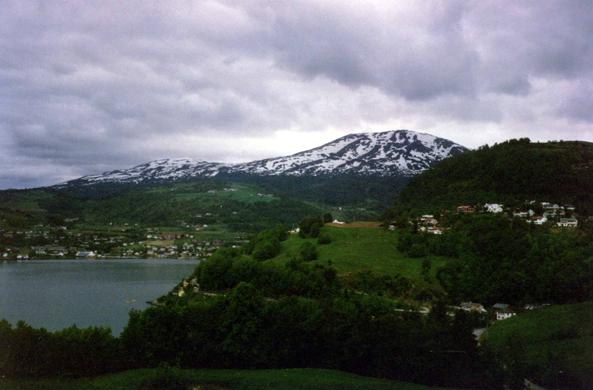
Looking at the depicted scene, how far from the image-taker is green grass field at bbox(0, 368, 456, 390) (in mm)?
12430

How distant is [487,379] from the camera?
1335 centimetres

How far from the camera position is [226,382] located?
13.0 metres

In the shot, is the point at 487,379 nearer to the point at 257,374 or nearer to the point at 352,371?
the point at 352,371

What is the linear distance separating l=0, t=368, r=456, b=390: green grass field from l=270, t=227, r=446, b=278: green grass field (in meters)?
20.2

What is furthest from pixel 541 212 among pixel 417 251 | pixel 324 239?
pixel 324 239

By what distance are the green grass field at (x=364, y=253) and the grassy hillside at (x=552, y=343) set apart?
34.7 feet

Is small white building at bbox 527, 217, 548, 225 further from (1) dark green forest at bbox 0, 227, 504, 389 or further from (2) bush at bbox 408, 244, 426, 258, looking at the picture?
(1) dark green forest at bbox 0, 227, 504, 389

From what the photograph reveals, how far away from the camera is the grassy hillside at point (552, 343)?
488 inches

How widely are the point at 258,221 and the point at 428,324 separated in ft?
324

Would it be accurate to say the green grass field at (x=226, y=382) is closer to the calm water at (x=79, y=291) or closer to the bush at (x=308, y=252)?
the calm water at (x=79, y=291)

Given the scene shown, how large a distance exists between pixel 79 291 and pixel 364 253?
33.7 m

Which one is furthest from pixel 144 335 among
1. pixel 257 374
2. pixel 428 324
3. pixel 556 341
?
pixel 556 341

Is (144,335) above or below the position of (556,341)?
above

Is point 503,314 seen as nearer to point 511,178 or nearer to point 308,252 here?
point 308,252
